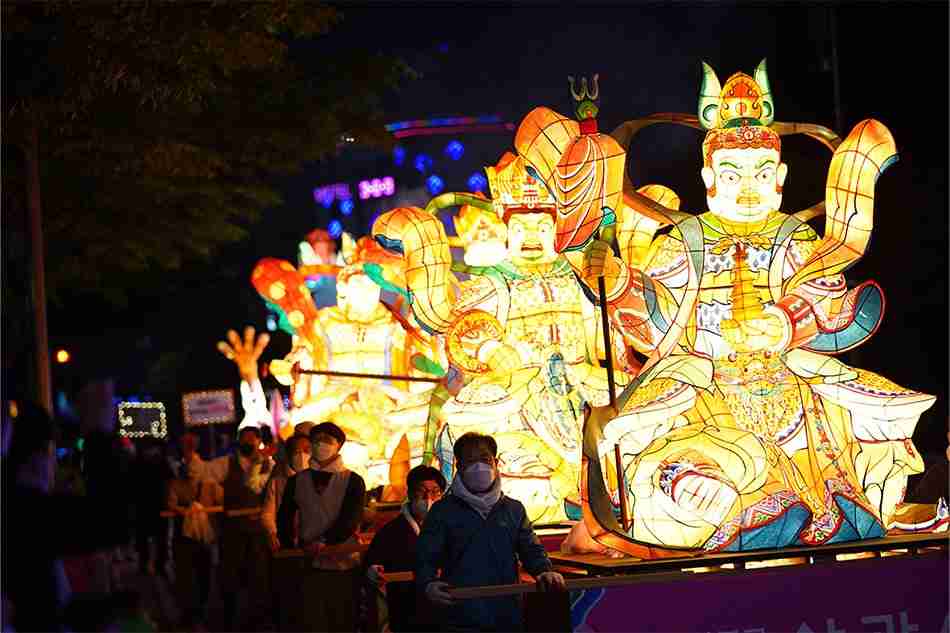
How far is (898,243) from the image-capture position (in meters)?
16.2

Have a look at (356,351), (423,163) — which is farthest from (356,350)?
(423,163)

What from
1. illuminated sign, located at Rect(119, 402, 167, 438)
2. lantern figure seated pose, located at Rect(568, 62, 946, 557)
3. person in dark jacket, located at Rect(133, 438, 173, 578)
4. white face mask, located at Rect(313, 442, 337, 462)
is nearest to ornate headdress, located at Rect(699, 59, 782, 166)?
lantern figure seated pose, located at Rect(568, 62, 946, 557)

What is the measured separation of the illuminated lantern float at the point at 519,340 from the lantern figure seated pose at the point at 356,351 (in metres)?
2.97

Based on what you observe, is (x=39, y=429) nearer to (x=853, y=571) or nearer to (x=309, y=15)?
(x=853, y=571)

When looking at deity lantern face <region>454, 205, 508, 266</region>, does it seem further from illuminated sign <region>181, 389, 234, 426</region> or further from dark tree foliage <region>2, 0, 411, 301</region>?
illuminated sign <region>181, 389, 234, 426</region>

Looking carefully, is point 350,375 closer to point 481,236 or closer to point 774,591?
point 481,236

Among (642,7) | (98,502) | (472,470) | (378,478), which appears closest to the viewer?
(98,502)

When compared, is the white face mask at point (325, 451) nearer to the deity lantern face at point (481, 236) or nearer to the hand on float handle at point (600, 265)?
the hand on float handle at point (600, 265)

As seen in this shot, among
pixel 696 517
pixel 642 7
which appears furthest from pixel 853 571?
pixel 642 7

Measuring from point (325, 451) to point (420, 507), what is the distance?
3.27 ft

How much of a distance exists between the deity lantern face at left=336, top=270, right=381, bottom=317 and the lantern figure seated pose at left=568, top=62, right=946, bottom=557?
587cm

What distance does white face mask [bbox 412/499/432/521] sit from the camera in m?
8.29

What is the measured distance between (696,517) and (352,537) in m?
2.13

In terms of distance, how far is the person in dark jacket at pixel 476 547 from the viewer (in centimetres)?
676
